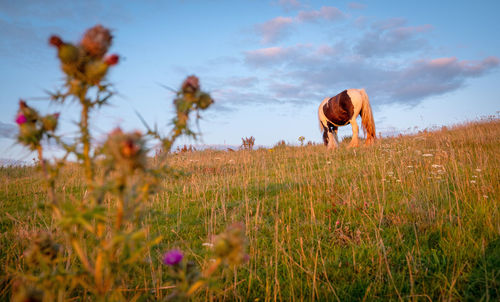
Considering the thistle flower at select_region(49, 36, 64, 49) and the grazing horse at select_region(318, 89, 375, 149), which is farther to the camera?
the grazing horse at select_region(318, 89, 375, 149)

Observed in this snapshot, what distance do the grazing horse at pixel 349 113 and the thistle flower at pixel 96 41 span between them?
1279cm

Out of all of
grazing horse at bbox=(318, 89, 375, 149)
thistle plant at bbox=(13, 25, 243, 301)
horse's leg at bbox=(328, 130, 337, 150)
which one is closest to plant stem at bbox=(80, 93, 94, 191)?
thistle plant at bbox=(13, 25, 243, 301)

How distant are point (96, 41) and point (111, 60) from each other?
0.40 feet

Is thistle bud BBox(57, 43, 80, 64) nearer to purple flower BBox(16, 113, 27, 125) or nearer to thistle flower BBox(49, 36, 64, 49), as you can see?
thistle flower BBox(49, 36, 64, 49)

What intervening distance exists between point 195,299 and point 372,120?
44.5 feet

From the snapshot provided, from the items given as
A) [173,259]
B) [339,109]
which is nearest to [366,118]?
[339,109]

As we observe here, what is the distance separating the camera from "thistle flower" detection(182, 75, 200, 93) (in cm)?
139

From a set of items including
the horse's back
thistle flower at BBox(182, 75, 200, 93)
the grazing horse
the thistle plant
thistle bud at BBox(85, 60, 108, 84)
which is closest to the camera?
the thistle plant

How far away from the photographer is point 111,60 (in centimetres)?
114

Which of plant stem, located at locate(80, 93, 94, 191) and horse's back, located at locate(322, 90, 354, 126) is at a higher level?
horse's back, located at locate(322, 90, 354, 126)

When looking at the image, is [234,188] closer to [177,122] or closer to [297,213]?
[297,213]

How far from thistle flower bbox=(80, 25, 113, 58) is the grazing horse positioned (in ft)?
42.0

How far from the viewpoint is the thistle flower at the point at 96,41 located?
116 cm

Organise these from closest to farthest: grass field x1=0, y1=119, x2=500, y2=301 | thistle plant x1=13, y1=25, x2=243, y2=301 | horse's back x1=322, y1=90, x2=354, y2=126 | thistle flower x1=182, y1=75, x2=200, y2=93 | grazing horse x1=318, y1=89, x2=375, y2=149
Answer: thistle plant x1=13, y1=25, x2=243, y2=301, thistle flower x1=182, y1=75, x2=200, y2=93, grass field x1=0, y1=119, x2=500, y2=301, grazing horse x1=318, y1=89, x2=375, y2=149, horse's back x1=322, y1=90, x2=354, y2=126
